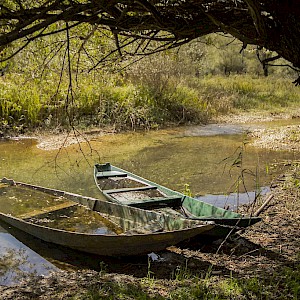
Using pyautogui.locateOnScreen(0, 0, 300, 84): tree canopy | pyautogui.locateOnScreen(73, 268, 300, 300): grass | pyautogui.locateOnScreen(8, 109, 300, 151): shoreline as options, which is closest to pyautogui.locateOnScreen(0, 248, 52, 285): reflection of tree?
pyautogui.locateOnScreen(73, 268, 300, 300): grass

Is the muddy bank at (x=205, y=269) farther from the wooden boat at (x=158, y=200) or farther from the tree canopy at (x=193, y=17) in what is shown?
the tree canopy at (x=193, y=17)

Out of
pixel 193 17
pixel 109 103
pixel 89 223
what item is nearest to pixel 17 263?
pixel 89 223

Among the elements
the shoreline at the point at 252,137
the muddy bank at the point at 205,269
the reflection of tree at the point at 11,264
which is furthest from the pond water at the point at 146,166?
the muddy bank at the point at 205,269

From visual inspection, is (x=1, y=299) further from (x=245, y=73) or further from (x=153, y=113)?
(x=245, y=73)

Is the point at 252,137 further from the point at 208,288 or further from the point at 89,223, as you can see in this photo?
the point at 208,288

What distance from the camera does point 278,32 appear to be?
3.60 m

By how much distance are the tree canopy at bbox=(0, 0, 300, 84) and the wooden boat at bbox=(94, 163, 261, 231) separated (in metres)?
2.53

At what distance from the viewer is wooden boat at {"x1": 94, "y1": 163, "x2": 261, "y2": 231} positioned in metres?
5.74

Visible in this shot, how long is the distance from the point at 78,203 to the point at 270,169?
5245 mm

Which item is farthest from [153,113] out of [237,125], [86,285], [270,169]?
[86,285]

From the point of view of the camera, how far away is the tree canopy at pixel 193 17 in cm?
326

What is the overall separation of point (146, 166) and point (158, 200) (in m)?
5.16

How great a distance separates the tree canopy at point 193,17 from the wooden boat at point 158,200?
2.53 m

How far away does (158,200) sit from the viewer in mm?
6938
